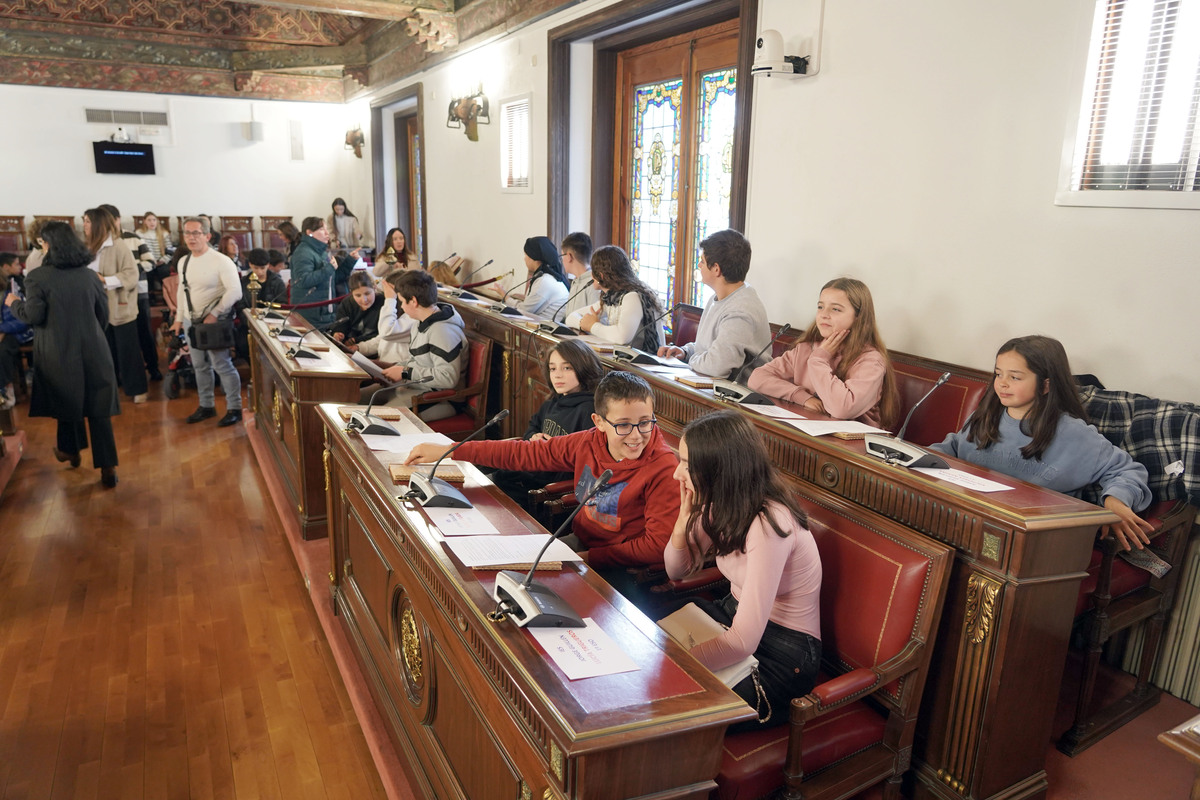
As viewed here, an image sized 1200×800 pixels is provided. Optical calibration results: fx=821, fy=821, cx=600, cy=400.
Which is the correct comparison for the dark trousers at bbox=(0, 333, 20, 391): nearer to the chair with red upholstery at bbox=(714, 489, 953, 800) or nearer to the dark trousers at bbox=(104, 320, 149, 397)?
the dark trousers at bbox=(104, 320, 149, 397)

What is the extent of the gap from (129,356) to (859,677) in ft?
21.4

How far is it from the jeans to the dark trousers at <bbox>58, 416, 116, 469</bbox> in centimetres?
133

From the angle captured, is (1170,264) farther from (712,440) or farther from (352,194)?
(352,194)

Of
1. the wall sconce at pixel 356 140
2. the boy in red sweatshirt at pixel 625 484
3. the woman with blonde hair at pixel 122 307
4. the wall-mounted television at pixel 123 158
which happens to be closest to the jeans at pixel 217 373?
the woman with blonde hair at pixel 122 307

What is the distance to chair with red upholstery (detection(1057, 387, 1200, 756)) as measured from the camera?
2.37 meters

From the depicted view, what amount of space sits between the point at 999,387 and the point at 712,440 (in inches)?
42.3

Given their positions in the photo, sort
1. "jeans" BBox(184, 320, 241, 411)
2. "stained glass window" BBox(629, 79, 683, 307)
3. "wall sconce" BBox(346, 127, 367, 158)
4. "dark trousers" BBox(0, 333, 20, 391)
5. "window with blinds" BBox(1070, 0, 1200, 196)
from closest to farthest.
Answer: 1. "window with blinds" BBox(1070, 0, 1200, 196)
2. "stained glass window" BBox(629, 79, 683, 307)
3. "dark trousers" BBox(0, 333, 20, 391)
4. "jeans" BBox(184, 320, 241, 411)
5. "wall sconce" BBox(346, 127, 367, 158)

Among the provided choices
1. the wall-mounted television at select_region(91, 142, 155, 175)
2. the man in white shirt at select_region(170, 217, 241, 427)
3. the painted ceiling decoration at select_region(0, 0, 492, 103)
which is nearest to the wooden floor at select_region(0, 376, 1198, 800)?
the man in white shirt at select_region(170, 217, 241, 427)

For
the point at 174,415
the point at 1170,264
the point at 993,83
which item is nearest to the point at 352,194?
the point at 174,415

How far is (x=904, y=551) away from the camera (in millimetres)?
1977

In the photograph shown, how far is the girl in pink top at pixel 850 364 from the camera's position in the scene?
2.86 m

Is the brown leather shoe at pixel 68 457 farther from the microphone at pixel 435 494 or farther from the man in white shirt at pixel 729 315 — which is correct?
the man in white shirt at pixel 729 315

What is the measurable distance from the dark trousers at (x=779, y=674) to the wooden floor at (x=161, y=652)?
1.28 metres

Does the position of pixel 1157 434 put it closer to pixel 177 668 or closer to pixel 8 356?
pixel 177 668
